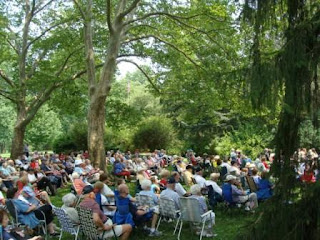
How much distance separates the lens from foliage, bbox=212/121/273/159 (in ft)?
84.0

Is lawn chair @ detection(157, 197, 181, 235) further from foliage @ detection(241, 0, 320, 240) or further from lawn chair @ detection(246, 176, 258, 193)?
foliage @ detection(241, 0, 320, 240)

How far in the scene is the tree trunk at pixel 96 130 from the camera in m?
16.1

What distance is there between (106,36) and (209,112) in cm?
662

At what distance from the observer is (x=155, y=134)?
3228cm

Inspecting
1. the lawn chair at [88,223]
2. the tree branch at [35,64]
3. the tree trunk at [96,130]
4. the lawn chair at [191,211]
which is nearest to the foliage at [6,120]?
the tree branch at [35,64]

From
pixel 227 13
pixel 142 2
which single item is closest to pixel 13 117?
pixel 142 2

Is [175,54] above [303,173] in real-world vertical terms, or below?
above

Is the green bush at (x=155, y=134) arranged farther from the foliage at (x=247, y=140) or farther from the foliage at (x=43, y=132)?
the foliage at (x=43, y=132)

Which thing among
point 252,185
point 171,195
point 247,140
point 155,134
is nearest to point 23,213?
point 171,195

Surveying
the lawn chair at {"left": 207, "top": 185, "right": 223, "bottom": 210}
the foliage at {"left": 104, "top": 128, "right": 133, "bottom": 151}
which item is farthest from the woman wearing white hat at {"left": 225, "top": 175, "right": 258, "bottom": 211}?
the foliage at {"left": 104, "top": 128, "right": 133, "bottom": 151}

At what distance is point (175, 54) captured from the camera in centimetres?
1825

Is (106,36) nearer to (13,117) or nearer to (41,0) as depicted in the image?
(41,0)

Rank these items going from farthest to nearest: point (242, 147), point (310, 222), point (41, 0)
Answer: point (242, 147) → point (41, 0) → point (310, 222)

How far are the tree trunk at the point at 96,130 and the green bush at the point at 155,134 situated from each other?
51.0 ft
